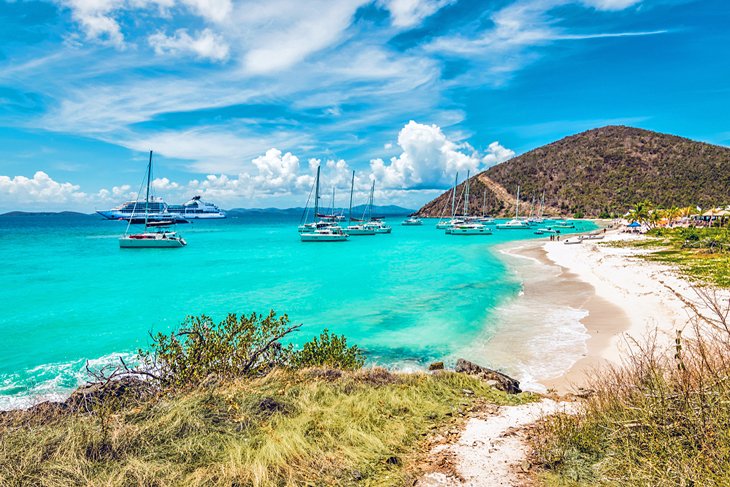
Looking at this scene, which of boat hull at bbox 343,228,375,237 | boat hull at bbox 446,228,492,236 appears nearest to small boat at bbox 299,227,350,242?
boat hull at bbox 343,228,375,237

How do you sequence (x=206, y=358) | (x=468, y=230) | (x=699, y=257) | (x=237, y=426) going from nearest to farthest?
1. (x=237, y=426)
2. (x=206, y=358)
3. (x=699, y=257)
4. (x=468, y=230)

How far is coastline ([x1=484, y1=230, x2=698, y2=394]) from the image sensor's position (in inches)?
528

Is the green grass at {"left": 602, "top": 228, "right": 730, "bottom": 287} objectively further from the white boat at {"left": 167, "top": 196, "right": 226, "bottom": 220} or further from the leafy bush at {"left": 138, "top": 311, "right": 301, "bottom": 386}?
the white boat at {"left": 167, "top": 196, "right": 226, "bottom": 220}

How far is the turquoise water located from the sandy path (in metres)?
7.76

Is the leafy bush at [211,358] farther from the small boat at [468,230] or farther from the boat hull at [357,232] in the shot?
the small boat at [468,230]

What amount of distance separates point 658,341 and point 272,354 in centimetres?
1363

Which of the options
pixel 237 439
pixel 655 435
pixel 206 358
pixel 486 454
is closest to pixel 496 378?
pixel 486 454

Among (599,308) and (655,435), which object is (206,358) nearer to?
(655,435)

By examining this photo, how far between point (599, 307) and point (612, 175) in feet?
494

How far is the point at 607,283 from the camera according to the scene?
27.6 metres

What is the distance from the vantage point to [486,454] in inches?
236

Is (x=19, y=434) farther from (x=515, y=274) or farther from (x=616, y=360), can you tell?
(x=515, y=274)

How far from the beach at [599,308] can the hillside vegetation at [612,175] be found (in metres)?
111

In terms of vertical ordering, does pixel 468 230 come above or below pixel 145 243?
above
